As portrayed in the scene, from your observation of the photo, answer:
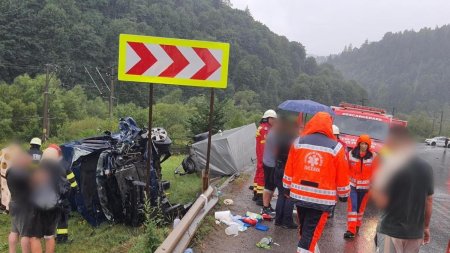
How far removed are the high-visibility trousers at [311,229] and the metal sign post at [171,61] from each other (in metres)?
2.26

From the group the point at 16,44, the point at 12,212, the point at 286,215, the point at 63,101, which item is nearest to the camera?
the point at 12,212

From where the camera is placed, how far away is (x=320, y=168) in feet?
14.6

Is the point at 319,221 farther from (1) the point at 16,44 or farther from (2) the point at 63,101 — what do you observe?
(1) the point at 16,44

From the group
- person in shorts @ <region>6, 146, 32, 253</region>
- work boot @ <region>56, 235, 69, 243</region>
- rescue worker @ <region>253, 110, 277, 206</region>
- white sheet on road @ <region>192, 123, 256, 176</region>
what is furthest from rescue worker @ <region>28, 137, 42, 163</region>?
white sheet on road @ <region>192, 123, 256, 176</region>

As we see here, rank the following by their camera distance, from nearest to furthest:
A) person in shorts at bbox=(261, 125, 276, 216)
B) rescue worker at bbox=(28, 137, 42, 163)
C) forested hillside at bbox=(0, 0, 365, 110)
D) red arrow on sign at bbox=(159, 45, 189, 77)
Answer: red arrow on sign at bbox=(159, 45, 189, 77), rescue worker at bbox=(28, 137, 42, 163), person in shorts at bbox=(261, 125, 276, 216), forested hillside at bbox=(0, 0, 365, 110)

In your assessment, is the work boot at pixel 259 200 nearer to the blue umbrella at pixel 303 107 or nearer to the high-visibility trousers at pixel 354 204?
the high-visibility trousers at pixel 354 204

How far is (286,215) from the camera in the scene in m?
6.57

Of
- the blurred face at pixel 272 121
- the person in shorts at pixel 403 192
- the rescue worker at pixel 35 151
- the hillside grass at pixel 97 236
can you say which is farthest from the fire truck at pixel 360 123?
the rescue worker at pixel 35 151

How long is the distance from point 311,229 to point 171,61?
2718 millimetres

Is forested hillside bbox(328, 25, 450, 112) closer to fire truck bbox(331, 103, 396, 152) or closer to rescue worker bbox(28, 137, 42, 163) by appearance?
fire truck bbox(331, 103, 396, 152)

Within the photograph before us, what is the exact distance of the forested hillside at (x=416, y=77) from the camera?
14750 centimetres

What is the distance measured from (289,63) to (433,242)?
138232 millimetres

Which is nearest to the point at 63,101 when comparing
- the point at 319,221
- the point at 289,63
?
the point at 319,221

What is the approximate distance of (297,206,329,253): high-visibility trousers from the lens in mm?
4457
